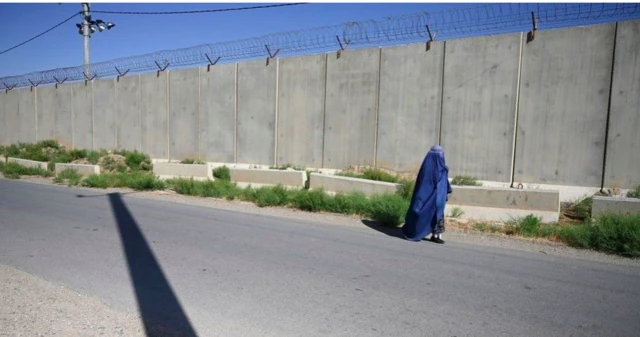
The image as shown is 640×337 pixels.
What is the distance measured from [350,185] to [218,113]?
7.77m

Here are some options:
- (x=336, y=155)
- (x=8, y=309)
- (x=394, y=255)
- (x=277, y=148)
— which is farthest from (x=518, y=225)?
(x=277, y=148)

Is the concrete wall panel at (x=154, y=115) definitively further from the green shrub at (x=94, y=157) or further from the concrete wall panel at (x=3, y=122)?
the concrete wall panel at (x=3, y=122)

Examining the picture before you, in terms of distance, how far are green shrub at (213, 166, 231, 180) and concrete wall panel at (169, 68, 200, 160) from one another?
271 cm

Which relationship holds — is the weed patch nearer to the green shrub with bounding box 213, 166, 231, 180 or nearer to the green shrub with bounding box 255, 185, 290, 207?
the green shrub with bounding box 255, 185, 290, 207

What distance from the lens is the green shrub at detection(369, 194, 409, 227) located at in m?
7.74

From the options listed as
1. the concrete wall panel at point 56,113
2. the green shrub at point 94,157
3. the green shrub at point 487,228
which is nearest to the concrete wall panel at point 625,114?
the green shrub at point 487,228

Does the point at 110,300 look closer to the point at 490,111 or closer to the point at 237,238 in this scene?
the point at 237,238

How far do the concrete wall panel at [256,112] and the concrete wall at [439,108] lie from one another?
0.05m

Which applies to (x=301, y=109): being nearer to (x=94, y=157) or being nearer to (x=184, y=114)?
(x=184, y=114)

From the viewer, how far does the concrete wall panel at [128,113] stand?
62.9 feet

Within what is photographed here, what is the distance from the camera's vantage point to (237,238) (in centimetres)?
633

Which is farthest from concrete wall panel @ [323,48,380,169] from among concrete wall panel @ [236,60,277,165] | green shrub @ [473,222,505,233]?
green shrub @ [473,222,505,233]

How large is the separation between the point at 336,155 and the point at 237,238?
21.9ft

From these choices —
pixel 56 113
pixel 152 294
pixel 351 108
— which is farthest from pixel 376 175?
pixel 56 113
